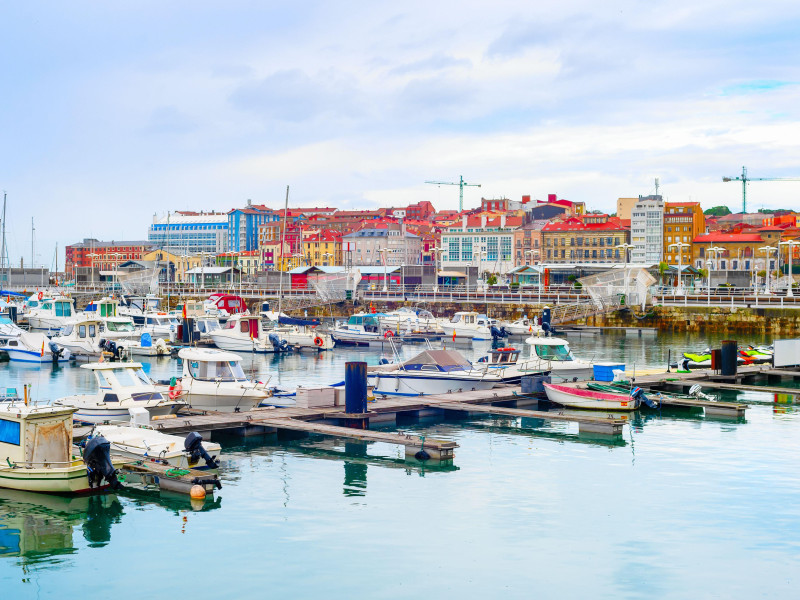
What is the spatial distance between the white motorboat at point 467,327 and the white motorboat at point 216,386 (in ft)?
119

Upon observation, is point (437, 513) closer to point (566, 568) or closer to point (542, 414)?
point (566, 568)

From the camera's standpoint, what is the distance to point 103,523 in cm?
1766

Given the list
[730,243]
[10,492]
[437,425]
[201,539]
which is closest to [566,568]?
[201,539]

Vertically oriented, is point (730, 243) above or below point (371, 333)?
above

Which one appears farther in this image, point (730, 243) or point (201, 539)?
point (730, 243)

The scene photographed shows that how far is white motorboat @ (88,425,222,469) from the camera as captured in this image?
65.6 feet

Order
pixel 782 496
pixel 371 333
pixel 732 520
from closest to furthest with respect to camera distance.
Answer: pixel 732 520
pixel 782 496
pixel 371 333

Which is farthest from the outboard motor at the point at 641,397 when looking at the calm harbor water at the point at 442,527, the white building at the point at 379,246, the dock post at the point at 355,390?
the white building at the point at 379,246

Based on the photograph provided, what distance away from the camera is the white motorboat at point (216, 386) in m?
27.8

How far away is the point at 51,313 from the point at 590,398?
1809 inches

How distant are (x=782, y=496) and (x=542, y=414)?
28.3 ft

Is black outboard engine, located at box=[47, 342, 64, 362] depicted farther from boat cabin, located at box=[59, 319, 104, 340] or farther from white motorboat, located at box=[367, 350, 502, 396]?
white motorboat, located at box=[367, 350, 502, 396]

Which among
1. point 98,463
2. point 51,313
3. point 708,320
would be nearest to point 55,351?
point 51,313

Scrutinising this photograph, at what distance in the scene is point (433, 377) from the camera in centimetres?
3275
